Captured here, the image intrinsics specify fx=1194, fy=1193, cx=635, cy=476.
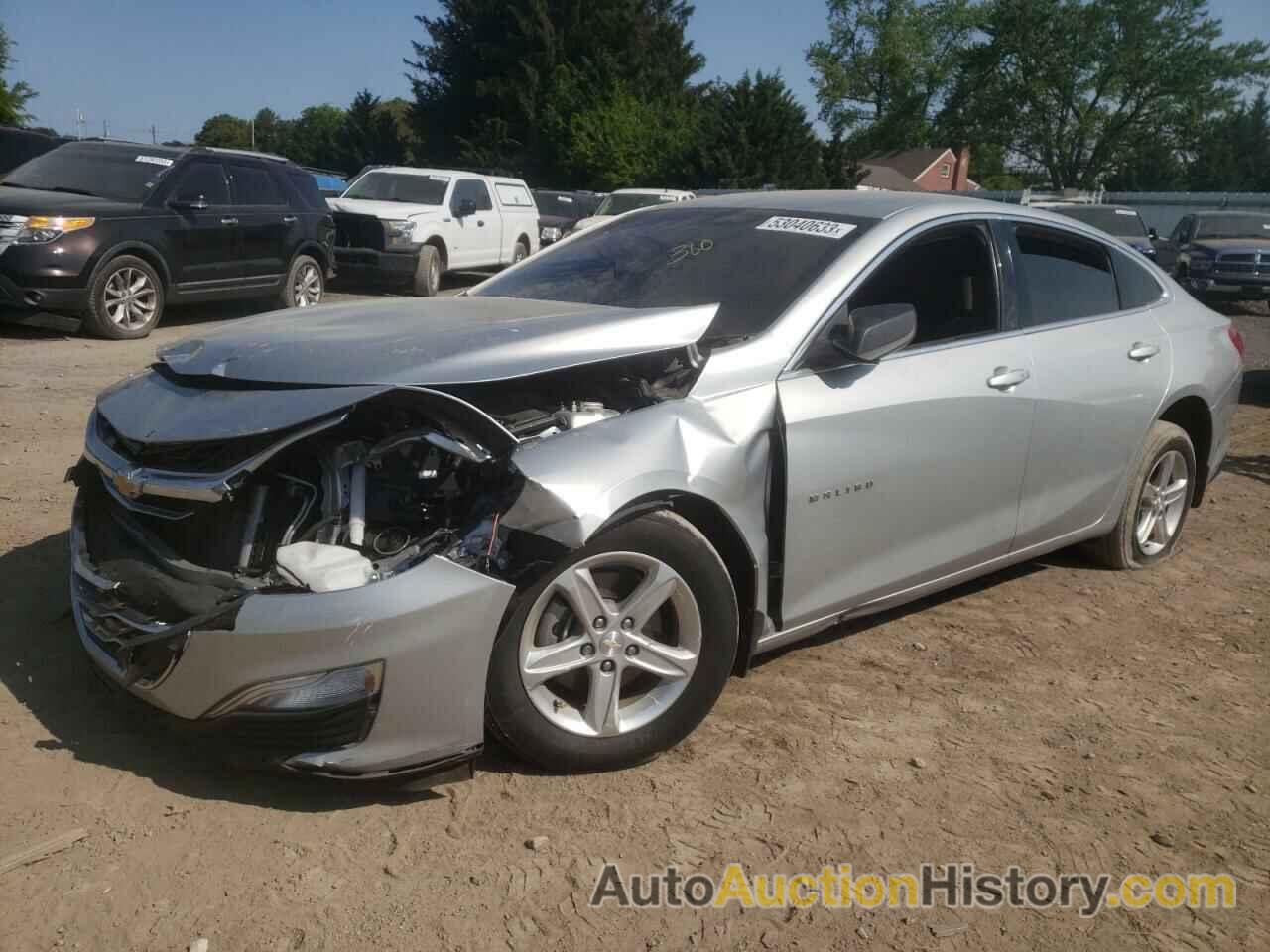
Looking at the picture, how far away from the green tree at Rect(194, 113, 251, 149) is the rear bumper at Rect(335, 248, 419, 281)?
8506 cm

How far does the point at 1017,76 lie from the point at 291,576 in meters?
67.6

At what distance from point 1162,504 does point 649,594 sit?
3.13 metres

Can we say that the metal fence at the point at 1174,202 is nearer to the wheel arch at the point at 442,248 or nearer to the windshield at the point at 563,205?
the windshield at the point at 563,205

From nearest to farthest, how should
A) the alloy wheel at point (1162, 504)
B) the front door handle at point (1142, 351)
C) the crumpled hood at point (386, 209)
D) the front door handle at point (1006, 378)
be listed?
1. the front door handle at point (1006, 378)
2. the front door handle at point (1142, 351)
3. the alloy wheel at point (1162, 504)
4. the crumpled hood at point (386, 209)

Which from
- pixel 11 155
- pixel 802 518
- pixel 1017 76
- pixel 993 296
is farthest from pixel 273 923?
pixel 1017 76

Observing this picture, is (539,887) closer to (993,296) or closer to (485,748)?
(485,748)

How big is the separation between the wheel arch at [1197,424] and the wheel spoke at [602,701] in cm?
305

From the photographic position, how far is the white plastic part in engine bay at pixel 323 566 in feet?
9.62

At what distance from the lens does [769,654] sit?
14.0 feet

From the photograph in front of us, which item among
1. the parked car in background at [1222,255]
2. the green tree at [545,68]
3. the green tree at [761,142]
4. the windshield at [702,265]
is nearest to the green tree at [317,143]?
the green tree at [545,68]

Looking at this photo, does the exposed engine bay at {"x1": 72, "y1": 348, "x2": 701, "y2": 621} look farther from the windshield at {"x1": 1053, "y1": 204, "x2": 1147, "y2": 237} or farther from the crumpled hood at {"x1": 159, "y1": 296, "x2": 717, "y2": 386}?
the windshield at {"x1": 1053, "y1": 204, "x2": 1147, "y2": 237}

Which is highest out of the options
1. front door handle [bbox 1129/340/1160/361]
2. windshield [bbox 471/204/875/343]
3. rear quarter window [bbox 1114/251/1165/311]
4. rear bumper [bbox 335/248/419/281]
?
windshield [bbox 471/204/875/343]

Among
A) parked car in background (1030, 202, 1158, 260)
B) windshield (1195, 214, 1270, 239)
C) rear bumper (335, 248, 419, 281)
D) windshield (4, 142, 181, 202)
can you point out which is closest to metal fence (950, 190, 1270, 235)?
windshield (1195, 214, 1270, 239)

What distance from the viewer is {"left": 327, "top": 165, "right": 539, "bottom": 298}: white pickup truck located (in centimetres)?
1636
